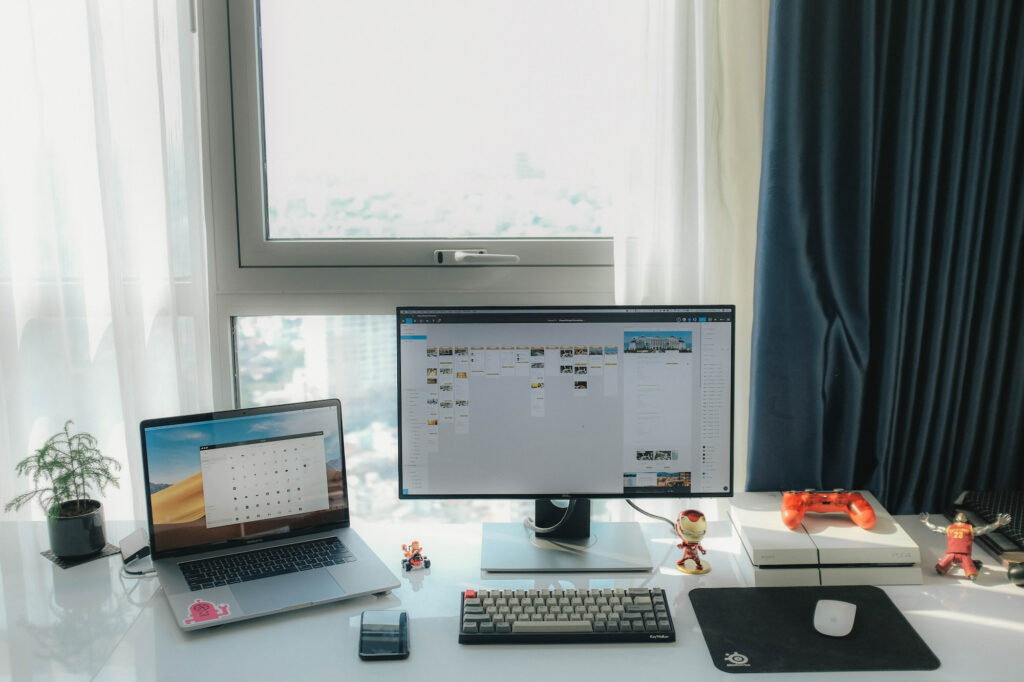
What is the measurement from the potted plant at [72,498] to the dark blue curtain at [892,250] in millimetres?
1243

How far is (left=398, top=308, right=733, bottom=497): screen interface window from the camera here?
4.38ft

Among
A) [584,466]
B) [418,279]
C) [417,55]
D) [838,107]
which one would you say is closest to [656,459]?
[584,466]

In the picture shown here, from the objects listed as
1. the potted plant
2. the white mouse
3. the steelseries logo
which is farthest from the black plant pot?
the white mouse

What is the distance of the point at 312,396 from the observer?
1674 millimetres

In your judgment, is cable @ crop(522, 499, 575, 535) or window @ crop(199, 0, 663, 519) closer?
cable @ crop(522, 499, 575, 535)

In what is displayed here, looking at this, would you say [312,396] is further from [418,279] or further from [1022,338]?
[1022,338]

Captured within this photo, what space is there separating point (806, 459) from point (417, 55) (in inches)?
44.2

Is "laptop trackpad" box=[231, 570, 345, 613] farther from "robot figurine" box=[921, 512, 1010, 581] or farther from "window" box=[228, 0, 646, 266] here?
"robot figurine" box=[921, 512, 1010, 581]

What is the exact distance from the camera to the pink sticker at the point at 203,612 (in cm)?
114

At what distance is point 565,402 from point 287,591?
1.83 feet

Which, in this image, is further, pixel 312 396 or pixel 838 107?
pixel 312 396

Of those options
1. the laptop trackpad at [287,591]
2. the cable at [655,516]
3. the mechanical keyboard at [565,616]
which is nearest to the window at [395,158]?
the cable at [655,516]

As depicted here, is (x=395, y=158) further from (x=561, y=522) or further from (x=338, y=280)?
(x=561, y=522)

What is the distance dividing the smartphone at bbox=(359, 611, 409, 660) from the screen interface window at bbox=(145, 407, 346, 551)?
0.30 m
